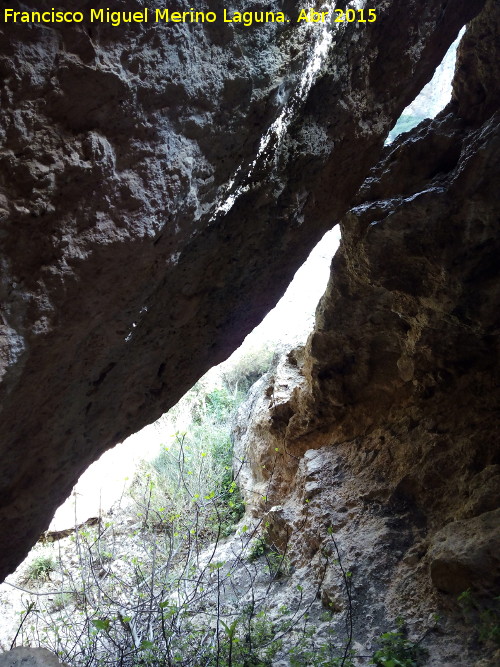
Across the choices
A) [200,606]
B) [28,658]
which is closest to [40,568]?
[200,606]

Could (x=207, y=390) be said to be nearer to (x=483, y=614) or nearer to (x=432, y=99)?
(x=483, y=614)

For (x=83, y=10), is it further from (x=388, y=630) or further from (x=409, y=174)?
(x=388, y=630)

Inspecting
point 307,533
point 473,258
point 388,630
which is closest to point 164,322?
point 473,258

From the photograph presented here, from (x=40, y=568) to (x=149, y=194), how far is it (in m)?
6.91

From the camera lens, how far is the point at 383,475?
412 centimetres

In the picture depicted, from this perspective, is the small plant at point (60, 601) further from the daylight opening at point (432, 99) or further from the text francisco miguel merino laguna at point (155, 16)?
the daylight opening at point (432, 99)

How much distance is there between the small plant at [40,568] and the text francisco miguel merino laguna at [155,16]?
23.2 feet

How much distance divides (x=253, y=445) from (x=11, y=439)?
459 centimetres

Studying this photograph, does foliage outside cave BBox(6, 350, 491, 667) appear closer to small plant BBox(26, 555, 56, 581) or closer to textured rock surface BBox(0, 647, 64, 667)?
small plant BBox(26, 555, 56, 581)

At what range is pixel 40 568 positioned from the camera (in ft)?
22.7

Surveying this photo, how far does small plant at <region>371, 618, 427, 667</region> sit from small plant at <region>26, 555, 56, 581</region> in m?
5.40

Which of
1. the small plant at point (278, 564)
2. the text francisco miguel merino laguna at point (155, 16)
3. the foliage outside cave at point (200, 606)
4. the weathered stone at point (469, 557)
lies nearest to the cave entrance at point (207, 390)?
the foliage outside cave at point (200, 606)

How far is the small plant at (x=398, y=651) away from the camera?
267 centimetres

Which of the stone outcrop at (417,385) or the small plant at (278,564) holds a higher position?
the stone outcrop at (417,385)
